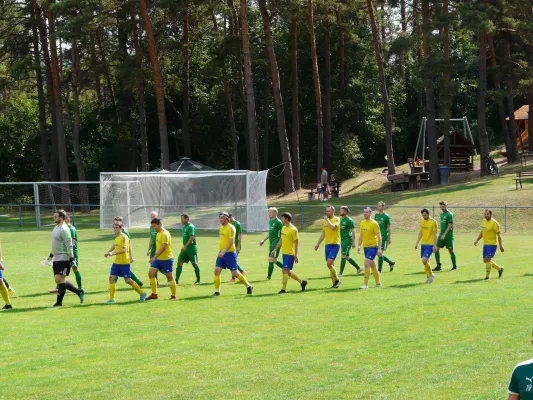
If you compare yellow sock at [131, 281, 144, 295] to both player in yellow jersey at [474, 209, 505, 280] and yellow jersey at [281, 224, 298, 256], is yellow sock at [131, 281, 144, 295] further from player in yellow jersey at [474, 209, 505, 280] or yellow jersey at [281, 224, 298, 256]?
player in yellow jersey at [474, 209, 505, 280]

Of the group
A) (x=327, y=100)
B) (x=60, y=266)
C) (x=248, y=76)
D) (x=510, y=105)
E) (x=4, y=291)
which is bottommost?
(x=4, y=291)

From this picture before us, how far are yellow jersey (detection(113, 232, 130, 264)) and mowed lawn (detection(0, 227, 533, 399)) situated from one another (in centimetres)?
98

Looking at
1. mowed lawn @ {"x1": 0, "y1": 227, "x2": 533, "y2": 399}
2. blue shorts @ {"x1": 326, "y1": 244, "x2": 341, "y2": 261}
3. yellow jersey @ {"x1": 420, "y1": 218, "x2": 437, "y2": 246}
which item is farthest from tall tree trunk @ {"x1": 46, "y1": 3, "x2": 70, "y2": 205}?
blue shorts @ {"x1": 326, "y1": 244, "x2": 341, "y2": 261}

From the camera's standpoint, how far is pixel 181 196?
42.5m

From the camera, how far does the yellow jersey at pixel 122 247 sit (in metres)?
17.4

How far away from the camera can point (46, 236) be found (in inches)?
1575

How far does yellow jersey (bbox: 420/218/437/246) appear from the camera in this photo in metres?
21.1

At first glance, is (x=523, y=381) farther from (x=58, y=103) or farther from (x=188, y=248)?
(x=58, y=103)

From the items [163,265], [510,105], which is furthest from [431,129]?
[163,265]

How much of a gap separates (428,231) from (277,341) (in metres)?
9.03

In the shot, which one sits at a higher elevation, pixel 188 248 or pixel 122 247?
pixel 122 247

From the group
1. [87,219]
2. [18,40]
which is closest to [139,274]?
[87,219]

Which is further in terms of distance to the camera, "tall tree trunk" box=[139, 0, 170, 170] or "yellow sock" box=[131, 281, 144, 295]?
"tall tree trunk" box=[139, 0, 170, 170]

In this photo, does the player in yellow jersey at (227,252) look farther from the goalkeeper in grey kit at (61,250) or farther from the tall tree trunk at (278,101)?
the tall tree trunk at (278,101)
